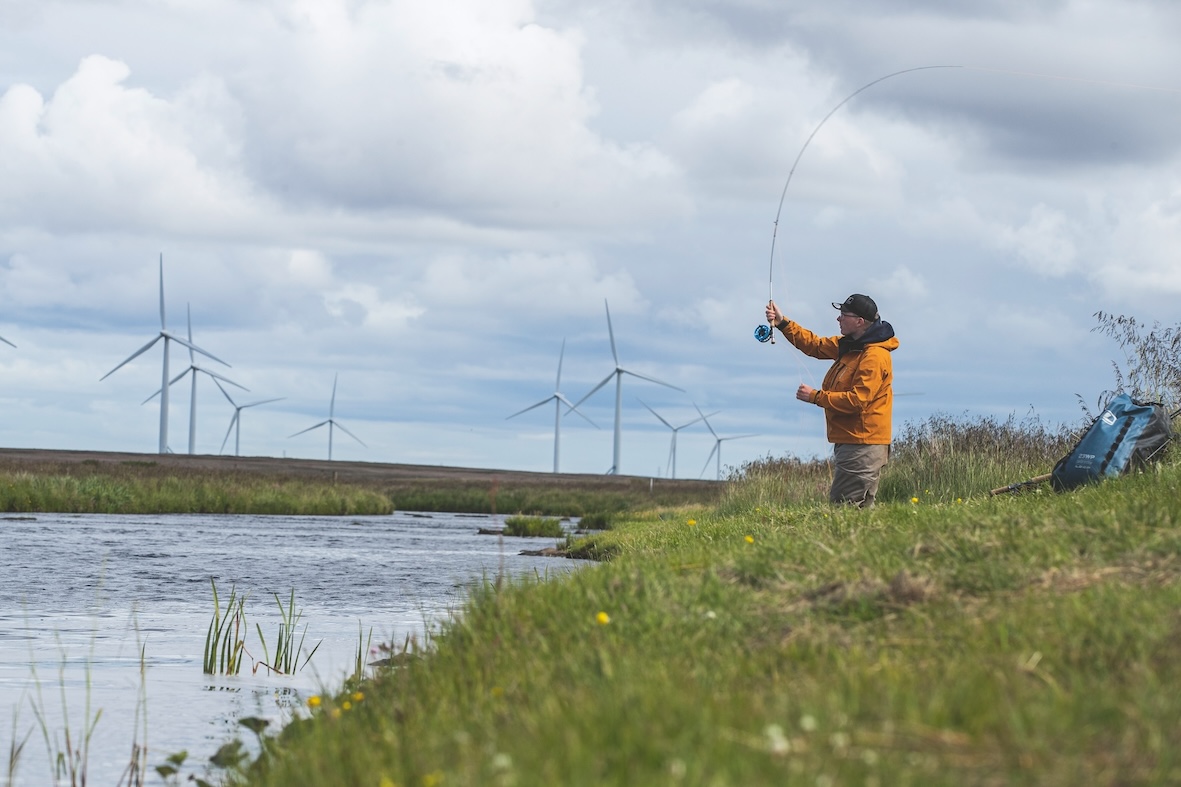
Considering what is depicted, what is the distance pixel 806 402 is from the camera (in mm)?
11234

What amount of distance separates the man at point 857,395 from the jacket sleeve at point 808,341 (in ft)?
0.04

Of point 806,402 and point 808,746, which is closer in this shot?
point 808,746

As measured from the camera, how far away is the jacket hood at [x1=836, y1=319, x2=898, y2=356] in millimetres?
11539

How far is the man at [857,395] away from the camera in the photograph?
1142 centimetres

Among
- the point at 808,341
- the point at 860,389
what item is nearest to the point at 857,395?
the point at 860,389

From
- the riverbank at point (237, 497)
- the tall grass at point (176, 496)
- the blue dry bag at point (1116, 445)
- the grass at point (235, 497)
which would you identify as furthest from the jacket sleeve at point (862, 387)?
the tall grass at point (176, 496)

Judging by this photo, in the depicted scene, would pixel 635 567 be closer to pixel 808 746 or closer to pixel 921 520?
pixel 921 520

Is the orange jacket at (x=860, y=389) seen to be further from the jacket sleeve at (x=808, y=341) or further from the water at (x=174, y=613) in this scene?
the water at (x=174, y=613)

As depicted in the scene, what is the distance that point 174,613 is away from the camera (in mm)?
14875

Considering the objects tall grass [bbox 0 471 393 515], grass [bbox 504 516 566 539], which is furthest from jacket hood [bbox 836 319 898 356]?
tall grass [bbox 0 471 393 515]

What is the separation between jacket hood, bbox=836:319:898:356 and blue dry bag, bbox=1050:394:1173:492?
6.23ft

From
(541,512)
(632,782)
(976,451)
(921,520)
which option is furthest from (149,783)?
(541,512)

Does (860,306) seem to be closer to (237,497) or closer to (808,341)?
(808,341)

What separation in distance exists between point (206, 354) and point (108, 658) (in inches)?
2101
